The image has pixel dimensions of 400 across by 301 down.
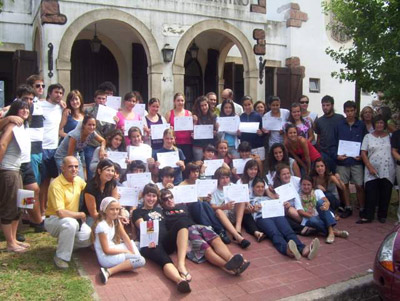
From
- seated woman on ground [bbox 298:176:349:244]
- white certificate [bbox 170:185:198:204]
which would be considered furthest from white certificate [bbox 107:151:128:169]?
seated woman on ground [bbox 298:176:349:244]

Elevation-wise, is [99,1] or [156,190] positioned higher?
[99,1]

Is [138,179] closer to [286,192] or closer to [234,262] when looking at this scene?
[234,262]

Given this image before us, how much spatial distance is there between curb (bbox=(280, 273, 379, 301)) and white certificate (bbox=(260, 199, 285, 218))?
1324mm

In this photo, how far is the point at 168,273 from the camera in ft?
14.5

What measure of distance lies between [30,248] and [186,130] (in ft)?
9.54

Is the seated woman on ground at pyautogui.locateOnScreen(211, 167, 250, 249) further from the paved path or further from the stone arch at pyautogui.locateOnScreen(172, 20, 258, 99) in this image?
the stone arch at pyautogui.locateOnScreen(172, 20, 258, 99)

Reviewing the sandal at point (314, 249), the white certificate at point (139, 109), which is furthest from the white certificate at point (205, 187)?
the white certificate at point (139, 109)

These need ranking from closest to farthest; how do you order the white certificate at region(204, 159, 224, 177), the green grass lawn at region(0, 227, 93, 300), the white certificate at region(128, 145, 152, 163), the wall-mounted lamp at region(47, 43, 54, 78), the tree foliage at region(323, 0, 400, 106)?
the green grass lawn at region(0, 227, 93, 300) < the white certificate at region(128, 145, 152, 163) < the white certificate at region(204, 159, 224, 177) < the tree foliage at region(323, 0, 400, 106) < the wall-mounted lamp at region(47, 43, 54, 78)

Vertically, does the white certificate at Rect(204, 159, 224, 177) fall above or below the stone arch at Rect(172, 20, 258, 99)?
below

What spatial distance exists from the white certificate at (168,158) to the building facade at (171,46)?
4353mm

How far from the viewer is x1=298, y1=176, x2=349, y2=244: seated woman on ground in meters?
5.78

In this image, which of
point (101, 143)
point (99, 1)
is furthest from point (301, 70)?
point (101, 143)

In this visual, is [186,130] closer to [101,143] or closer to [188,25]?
[101,143]

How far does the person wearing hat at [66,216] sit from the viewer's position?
4.59 meters
